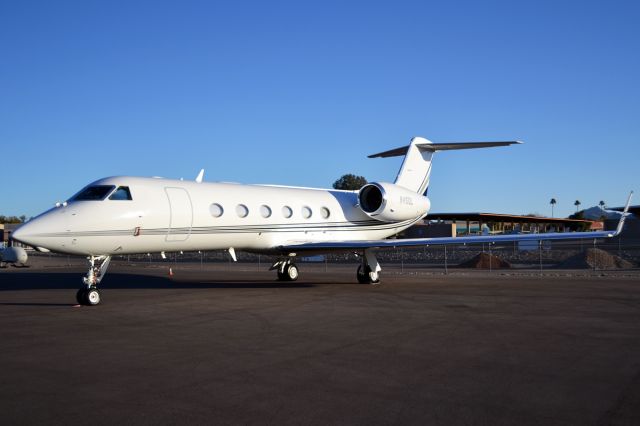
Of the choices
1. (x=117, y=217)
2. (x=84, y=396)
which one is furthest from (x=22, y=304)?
(x=84, y=396)

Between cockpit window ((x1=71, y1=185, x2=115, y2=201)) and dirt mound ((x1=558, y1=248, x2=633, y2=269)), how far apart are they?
21948mm

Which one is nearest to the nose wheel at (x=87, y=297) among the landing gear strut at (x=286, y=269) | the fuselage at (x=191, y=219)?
the fuselage at (x=191, y=219)

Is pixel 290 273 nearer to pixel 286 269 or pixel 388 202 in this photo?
pixel 286 269

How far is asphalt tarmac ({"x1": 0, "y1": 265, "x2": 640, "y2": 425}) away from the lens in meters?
4.98

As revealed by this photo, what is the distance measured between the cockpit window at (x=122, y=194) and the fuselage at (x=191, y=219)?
0.08 ft

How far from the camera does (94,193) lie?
1446cm

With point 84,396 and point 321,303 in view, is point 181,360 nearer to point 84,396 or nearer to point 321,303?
point 84,396

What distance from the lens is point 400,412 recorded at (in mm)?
4941

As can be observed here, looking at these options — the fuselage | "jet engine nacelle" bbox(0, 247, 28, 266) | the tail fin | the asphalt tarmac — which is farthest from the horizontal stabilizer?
"jet engine nacelle" bbox(0, 247, 28, 266)

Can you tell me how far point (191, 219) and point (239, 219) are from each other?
174 centimetres

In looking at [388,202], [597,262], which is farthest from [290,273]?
[597,262]

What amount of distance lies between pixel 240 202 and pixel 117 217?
13.5ft

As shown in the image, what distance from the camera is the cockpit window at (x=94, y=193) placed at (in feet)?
46.9

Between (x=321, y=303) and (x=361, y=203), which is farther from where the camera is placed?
(x=361, y=203)
